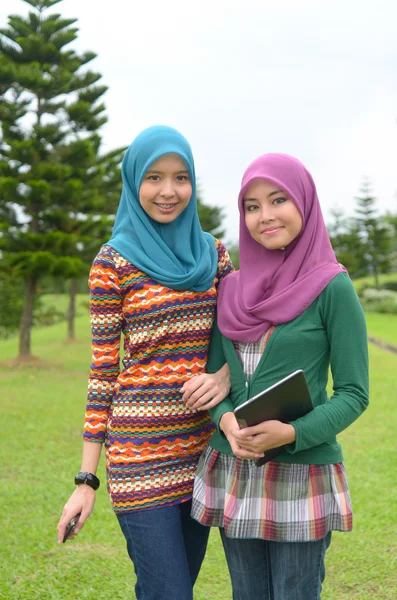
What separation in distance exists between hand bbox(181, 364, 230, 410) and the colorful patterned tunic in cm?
7

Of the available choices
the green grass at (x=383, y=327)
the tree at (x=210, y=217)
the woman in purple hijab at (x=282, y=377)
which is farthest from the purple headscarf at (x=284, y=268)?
the tree at (x=210, y=217)

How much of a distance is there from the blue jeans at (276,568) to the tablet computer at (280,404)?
1.05 feet

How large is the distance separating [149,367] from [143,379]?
3cm

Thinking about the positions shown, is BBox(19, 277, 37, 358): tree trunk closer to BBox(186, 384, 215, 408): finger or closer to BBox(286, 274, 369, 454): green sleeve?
BBox(186, 384, 215, 408): finger

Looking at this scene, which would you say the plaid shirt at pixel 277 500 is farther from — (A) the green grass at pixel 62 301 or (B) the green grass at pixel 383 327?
(A) the green grass at pixel 62 301

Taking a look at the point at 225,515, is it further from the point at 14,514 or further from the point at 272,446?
the point at 14,514

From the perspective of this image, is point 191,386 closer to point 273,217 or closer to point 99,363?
point 99,363

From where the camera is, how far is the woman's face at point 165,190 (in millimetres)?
1844

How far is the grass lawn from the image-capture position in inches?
125

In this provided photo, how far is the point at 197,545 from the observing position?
6.42 feet

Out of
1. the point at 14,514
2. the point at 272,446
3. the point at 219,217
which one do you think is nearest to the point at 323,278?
the point at 272,446

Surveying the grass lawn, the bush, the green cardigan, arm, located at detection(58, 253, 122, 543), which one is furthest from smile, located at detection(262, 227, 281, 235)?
the bush

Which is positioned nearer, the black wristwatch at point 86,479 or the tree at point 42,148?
the black wristwatch at point 86,479

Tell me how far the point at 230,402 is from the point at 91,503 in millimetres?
459
